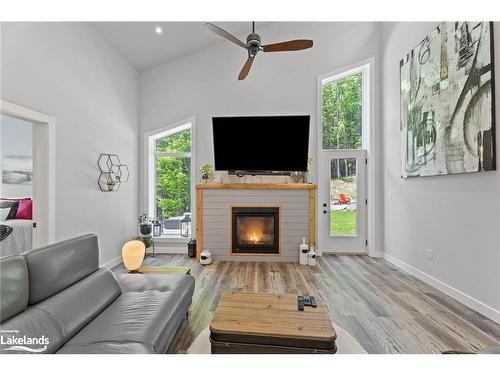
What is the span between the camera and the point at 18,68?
103 inches

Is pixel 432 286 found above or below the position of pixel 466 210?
below

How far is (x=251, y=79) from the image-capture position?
5.10m

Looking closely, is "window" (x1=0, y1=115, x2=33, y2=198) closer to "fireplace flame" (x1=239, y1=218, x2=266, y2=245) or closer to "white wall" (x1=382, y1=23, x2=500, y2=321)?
"fireplace flame" (x1=239, y1=218, x2=266, y2=245)

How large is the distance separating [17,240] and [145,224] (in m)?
1.86

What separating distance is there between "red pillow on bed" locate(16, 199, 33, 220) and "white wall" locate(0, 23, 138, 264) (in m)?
1.07

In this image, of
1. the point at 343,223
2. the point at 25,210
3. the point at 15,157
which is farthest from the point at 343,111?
the point at 15,157

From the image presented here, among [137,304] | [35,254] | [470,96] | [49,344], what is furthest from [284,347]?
[470,96]

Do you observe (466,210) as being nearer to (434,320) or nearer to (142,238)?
(434,320)

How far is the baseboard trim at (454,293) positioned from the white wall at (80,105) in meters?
4.63

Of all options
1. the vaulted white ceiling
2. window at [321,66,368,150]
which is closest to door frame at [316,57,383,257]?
window at [321,66,368,150]

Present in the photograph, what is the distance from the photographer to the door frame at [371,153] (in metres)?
4.84

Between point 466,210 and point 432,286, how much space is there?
113 cm

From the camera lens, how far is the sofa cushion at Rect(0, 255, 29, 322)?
51.7 inches

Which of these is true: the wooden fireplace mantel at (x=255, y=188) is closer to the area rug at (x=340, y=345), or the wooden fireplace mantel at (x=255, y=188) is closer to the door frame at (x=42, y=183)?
the door frame at (x=42, y=183)
